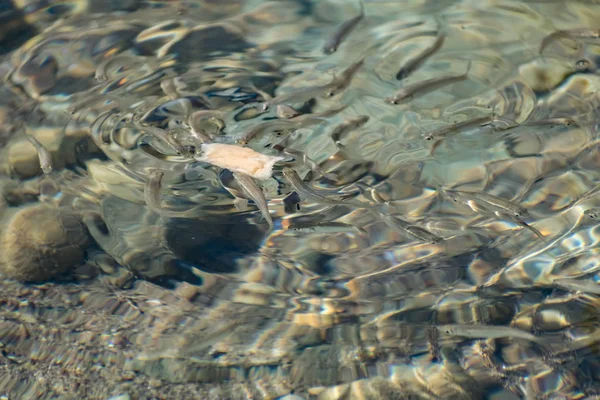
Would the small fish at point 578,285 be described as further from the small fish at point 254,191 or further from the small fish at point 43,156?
the small fish at point 43,156

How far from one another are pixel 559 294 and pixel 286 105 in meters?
2.67

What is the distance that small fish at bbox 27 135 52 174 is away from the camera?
442 centimetres

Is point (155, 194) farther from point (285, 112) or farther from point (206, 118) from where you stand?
point (285, 112)

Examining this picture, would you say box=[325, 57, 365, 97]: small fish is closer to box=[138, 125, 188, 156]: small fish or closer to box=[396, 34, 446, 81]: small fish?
box=[396, 34, 446, 81]: small fish

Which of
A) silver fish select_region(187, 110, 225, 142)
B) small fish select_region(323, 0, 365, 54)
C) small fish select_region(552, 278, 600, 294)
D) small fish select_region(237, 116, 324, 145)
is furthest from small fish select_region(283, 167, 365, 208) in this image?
small fish select_region(552, 278, 600, 294)

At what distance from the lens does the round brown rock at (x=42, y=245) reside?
443 centimetres

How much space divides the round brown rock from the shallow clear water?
2 centimetres

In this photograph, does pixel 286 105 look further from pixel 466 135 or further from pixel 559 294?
pixel 559 294

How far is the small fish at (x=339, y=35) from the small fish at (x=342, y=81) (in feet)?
0.77

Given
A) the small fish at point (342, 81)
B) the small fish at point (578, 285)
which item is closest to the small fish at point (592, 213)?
the small fish at point (578, 285)

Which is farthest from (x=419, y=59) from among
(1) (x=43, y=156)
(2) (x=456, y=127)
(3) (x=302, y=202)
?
(1) (x=43, y=156)

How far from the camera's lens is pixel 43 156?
443 centimetres

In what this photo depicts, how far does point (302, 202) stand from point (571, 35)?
277cm

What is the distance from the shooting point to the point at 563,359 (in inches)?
145
